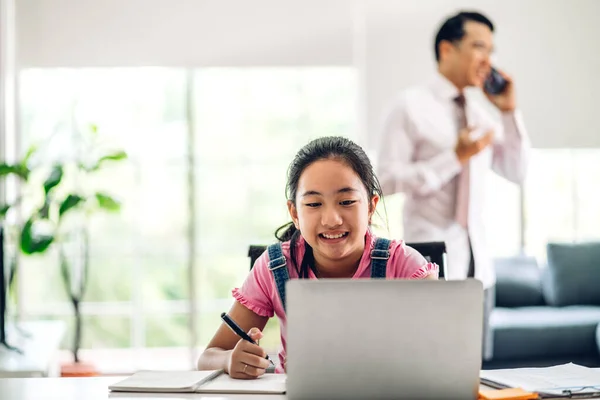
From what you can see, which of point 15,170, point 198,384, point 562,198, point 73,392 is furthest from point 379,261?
point 562,198

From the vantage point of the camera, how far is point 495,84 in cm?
429

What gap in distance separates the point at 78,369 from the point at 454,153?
2.37m

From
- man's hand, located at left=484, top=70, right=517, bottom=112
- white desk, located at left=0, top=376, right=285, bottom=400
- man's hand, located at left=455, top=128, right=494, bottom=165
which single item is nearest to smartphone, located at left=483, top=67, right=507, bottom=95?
man's hand, located at left=484, top=70, right=517, bottom=112

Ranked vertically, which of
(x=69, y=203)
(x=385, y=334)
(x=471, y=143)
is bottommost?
(x=385, y=334)

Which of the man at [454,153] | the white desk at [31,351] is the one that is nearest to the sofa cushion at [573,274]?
the man at [454,153]

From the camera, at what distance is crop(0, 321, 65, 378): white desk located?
2.77 metres

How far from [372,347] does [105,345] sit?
427cm

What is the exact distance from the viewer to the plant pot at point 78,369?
4.59m

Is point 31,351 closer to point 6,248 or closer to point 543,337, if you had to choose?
point 6,248

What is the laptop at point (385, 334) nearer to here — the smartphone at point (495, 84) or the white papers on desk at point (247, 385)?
the white papers on desk at point (247, 385)

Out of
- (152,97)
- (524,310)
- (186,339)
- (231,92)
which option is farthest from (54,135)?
(524,310)

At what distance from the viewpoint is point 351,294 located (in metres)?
1.28

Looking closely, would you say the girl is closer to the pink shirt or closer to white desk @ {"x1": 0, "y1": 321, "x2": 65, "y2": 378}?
the pink shirt

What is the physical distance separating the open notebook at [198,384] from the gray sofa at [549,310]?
3098mm
